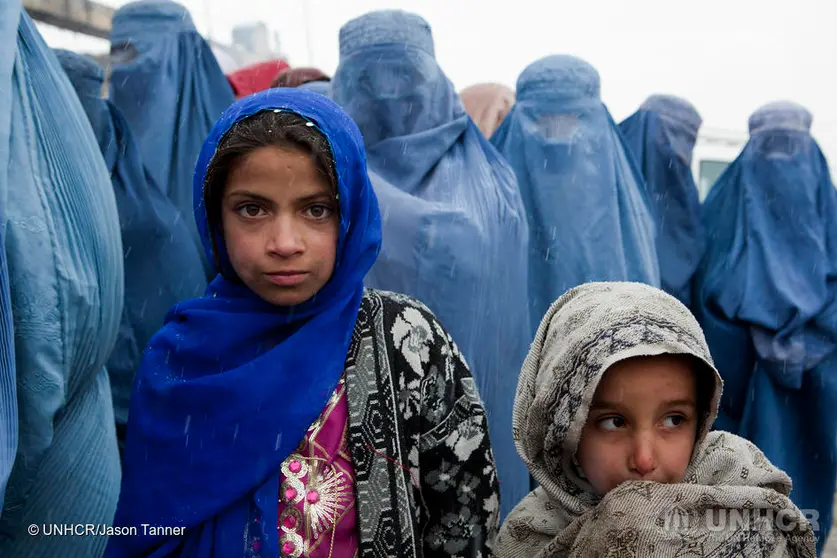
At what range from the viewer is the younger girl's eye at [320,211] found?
147 centimetres

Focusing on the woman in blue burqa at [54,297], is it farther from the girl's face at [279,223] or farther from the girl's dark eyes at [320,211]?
the girl's dark eyes at [320,211]

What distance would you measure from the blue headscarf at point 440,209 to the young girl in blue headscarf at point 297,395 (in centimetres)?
113

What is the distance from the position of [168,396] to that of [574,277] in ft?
7.69

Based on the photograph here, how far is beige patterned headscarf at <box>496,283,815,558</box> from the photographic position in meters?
1.38

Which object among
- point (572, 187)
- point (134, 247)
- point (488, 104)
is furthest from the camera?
point (488, 104)

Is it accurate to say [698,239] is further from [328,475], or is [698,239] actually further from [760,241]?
[328,475]

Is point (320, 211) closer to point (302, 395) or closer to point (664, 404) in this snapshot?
point (302, 395)

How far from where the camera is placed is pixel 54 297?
1619mm

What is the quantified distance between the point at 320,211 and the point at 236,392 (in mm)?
349

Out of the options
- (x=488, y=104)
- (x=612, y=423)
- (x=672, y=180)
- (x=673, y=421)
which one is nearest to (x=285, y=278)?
(x=612, y=423)

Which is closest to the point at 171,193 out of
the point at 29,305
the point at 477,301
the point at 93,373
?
the point at 477,301

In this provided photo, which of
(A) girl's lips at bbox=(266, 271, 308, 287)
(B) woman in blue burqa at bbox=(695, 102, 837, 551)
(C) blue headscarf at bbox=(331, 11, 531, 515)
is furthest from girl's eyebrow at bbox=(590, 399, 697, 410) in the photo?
(B) woman in blue burqa at bbox=(695, 102, 837, 551)

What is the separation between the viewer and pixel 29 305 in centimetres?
157
